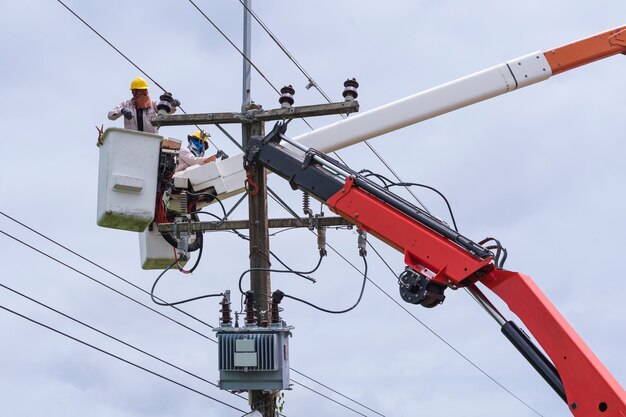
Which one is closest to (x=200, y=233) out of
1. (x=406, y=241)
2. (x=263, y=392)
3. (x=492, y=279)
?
(x=263, y=392)

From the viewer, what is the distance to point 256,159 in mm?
12398

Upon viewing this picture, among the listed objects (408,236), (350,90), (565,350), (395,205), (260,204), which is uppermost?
(350,90)

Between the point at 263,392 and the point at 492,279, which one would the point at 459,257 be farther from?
the point at 263,392

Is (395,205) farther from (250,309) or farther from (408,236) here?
(250,309)

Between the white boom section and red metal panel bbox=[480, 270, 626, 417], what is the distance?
3703 mm

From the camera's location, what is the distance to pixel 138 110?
45.9 ft

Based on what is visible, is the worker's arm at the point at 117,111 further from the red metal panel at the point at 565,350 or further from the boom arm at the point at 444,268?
the red metal panel at the point at 565,350

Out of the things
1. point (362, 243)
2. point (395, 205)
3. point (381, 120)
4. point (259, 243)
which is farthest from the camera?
point (381, 120)

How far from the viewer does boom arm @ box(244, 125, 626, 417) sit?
32.2 ft

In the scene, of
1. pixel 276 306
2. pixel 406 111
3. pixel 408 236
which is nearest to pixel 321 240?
pixel 276 306

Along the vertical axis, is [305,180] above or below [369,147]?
below

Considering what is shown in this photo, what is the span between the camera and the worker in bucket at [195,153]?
14.0 metres

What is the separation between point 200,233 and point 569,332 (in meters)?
5.24

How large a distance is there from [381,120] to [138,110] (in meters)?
2.94
